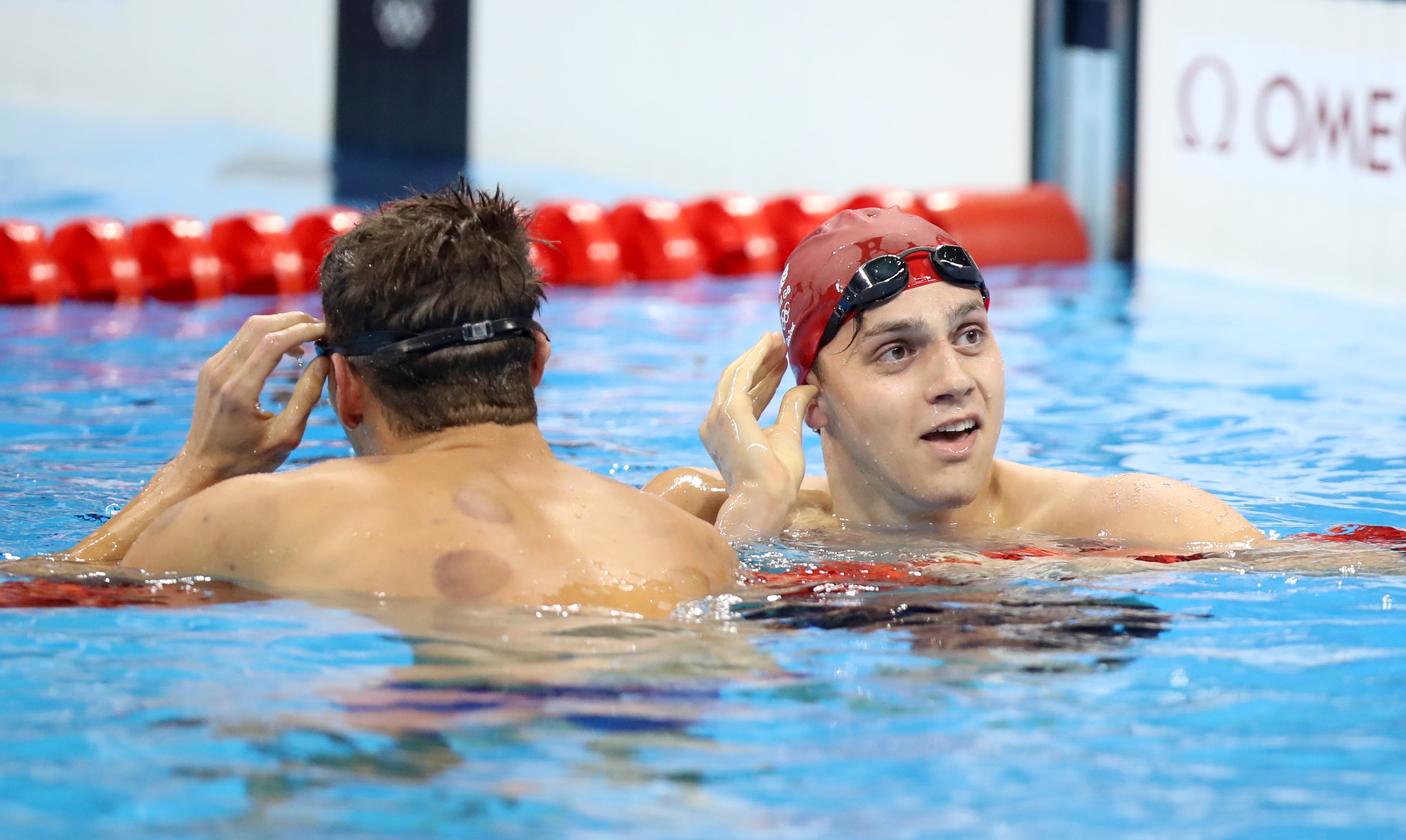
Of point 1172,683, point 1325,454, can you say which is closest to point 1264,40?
point 1325,454

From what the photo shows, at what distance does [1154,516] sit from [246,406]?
6.75 ft

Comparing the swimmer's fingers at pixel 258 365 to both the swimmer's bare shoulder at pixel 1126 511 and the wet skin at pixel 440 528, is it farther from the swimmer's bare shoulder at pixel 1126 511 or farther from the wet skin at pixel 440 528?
the swimmer's bare shoulder at pixel 1126 511

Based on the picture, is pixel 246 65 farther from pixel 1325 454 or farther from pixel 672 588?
pixel 672 588

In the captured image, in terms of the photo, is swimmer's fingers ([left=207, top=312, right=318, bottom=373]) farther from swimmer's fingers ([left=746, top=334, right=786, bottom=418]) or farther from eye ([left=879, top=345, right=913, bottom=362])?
eye ([left=879, top=345, right=913, bottom=362])

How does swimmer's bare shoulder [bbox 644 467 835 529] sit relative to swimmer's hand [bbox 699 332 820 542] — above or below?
below

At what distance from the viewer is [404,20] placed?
610 inches

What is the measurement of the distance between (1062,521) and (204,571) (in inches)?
80.3

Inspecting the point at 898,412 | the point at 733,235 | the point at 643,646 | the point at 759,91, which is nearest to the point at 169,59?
the point at 759,91

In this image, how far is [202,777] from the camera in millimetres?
2264

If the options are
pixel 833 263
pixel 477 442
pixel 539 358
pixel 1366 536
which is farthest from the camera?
pixel 833 263

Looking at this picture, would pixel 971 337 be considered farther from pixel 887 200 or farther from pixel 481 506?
pixel 887 200

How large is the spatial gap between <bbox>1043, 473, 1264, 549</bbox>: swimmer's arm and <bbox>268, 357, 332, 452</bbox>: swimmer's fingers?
1.80 metres

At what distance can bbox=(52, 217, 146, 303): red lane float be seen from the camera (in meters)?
9.34

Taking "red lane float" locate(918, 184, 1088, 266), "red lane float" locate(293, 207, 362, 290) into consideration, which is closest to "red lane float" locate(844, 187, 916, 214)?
"red lane float" locate(918, 184, 1088, 266)
